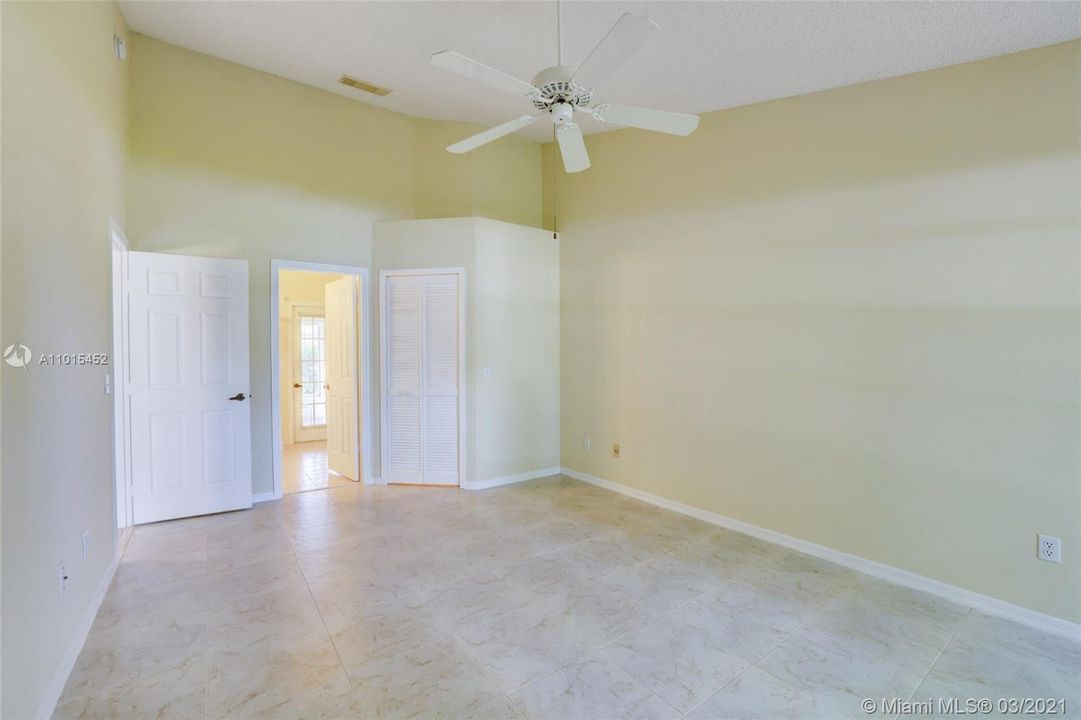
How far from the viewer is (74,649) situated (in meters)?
2.22

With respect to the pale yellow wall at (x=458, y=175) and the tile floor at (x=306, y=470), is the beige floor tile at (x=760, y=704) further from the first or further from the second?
the pale yellow wall at (x=458, y=175)

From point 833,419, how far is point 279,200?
15.4 ft

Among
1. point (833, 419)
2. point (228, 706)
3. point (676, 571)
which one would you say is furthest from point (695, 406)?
point (228, 706)

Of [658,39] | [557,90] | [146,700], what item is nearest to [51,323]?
[146,700]

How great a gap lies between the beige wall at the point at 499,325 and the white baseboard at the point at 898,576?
1484 millimetres

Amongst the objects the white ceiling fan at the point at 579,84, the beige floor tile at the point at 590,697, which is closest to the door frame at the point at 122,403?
the white ceiling fan at the point at 579,84

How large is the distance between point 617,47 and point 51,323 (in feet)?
8.24

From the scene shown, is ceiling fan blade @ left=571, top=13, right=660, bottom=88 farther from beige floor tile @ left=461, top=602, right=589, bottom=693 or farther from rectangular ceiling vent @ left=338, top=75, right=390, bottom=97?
rectangular ceiling vent @ left=338, top=75, right=390, bottom=97

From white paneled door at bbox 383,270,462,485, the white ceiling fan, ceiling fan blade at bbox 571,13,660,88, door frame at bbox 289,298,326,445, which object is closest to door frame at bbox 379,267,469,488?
white paneled door at bbox 383,270,462,485

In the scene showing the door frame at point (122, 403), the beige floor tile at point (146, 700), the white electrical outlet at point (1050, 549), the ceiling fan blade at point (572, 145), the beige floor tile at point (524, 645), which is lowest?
the beige floor tile at point (524, 645)

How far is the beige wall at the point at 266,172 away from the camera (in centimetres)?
389

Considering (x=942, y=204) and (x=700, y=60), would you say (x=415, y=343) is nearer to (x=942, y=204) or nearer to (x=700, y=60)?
(x=700, y=60)

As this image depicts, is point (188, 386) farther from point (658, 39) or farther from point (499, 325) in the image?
point (658, 39)

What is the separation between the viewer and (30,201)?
1845 mm
